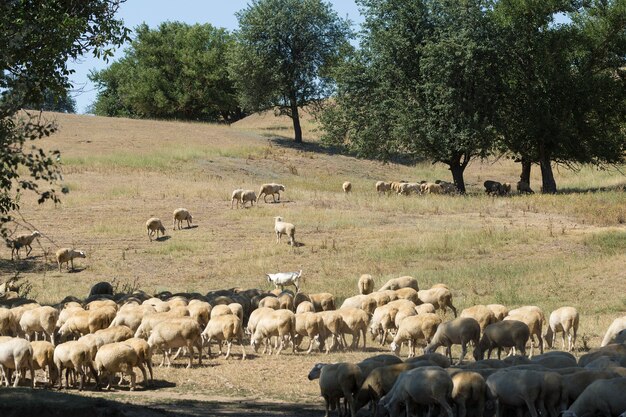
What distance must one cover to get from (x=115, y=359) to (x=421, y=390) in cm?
641

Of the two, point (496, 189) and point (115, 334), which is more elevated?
point (496, 189)

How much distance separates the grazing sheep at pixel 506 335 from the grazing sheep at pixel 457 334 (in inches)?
9.2

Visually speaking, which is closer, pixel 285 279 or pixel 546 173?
pixel 285 279

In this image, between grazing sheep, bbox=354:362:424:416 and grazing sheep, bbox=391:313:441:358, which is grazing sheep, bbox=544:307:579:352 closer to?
grazing sheep, bbox=391:313:441:358

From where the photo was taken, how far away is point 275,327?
72.1ft

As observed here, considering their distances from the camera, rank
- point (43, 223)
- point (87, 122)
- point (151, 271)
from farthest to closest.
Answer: point (87, 122) → point (43, 223) → point (151, 271)

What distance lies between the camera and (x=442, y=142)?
56094 mm

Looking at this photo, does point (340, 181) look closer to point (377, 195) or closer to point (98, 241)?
point (377, 195)

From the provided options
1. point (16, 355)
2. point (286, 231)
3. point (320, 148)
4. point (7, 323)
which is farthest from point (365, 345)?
point (320, 148)

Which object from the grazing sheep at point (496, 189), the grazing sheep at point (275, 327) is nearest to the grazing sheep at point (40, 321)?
the grazing sheep at point (275, 327)

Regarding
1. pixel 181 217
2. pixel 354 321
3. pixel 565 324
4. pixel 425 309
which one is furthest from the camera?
pixel 181 217

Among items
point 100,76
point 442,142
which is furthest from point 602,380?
point 100,76

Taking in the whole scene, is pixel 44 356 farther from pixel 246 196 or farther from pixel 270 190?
pixel 270 190

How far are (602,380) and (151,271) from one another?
23884 mm
